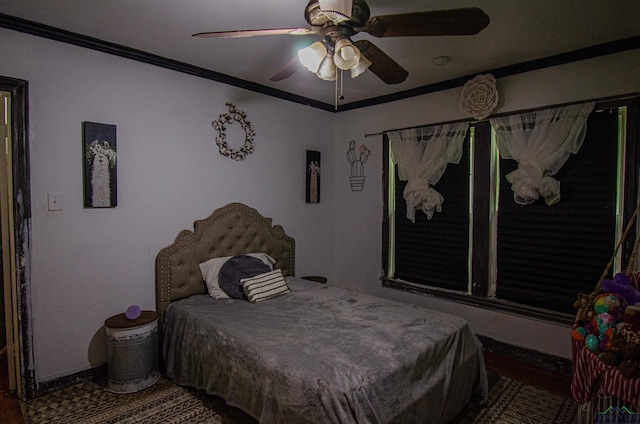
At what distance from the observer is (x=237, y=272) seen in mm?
3055

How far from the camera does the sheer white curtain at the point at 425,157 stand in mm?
3320

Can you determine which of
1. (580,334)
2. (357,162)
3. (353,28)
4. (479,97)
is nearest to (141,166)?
(353,28)

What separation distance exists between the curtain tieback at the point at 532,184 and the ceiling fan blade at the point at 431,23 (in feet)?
5.15

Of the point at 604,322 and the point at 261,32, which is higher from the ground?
the point at 261,32

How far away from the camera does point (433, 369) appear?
2.02 metres

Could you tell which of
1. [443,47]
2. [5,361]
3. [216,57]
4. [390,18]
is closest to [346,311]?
[390,18]

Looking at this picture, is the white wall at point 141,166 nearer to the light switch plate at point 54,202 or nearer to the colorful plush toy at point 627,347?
the light switch plate at point 54,202

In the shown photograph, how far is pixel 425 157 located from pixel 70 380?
3460 mm

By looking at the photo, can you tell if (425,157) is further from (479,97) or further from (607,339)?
(607,339)

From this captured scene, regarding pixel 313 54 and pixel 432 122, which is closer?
pixel 313 54

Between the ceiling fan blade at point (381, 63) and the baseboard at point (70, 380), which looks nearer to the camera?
the ceiling fan blade at point (381, 63)

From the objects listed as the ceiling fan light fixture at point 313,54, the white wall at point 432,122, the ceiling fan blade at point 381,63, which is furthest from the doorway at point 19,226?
the white wall at point 432,122

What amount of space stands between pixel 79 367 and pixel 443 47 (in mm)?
3566

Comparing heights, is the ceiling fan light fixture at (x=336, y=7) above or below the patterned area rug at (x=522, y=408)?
above
